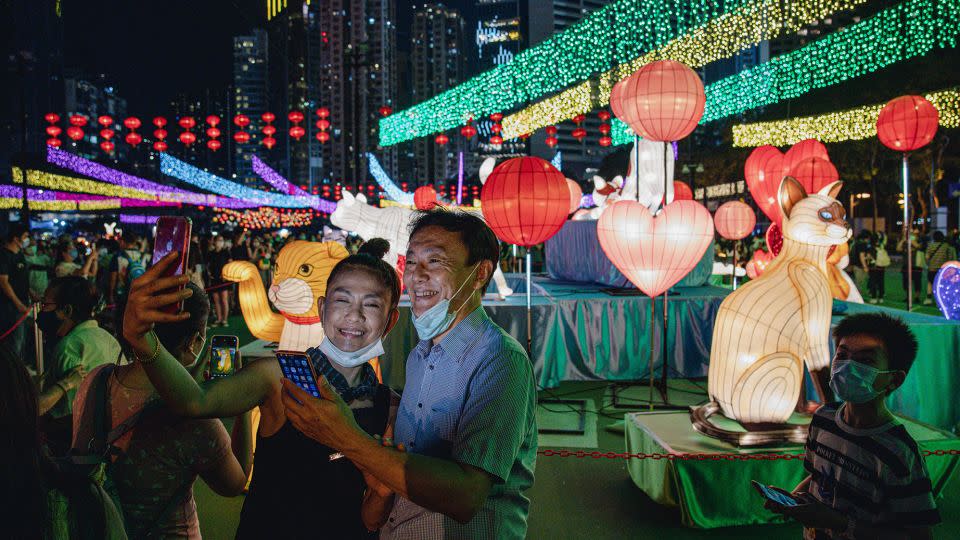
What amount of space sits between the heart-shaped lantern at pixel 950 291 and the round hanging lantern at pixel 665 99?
260 cm

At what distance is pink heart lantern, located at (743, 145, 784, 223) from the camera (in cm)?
672

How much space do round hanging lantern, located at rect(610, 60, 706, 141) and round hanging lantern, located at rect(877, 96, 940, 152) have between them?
8.51 ft

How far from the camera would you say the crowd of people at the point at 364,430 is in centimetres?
123

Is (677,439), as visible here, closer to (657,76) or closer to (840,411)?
(840,411)

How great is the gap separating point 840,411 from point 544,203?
11.7 ft

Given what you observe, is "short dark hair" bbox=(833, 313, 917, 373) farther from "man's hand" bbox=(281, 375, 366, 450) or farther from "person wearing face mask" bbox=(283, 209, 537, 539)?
"man's hand" bbox=(281, 375, 366, 450)

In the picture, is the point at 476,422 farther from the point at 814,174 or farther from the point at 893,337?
the point at 814,174

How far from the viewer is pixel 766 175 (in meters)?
6.79

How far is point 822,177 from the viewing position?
616 centimetres

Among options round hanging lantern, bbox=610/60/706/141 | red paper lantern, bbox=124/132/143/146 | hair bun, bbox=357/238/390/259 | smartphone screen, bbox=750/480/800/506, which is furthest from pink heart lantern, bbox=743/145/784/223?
red paper lantern, bbox=124/132/143/146

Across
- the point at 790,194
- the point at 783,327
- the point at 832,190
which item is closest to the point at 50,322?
the point at 783,327

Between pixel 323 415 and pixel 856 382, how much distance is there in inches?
63.6

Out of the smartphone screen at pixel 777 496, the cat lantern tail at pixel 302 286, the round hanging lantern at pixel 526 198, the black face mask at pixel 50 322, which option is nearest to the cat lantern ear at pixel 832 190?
the round hanging lantern at pixel 526 198

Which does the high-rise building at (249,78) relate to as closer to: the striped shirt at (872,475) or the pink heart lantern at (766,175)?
the pink heart lantern at (766,175)
